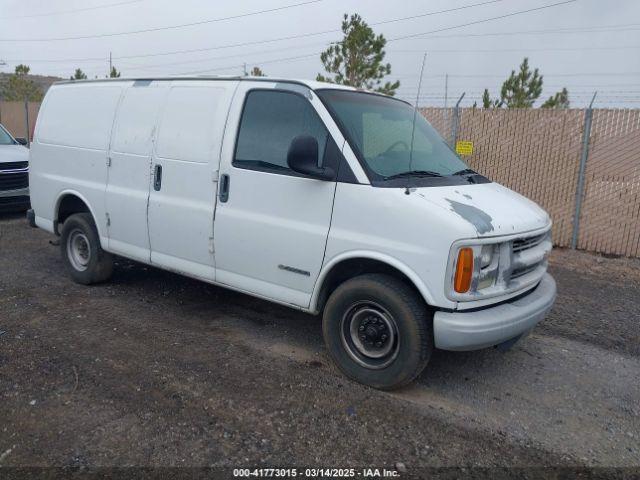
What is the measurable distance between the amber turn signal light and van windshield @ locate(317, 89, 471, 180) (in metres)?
0.83

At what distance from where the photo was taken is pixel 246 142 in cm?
461

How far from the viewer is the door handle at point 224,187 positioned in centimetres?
466

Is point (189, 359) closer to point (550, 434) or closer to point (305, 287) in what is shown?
point (305, 287)

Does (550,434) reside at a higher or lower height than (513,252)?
lower

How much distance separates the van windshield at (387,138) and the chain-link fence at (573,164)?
4825 mm

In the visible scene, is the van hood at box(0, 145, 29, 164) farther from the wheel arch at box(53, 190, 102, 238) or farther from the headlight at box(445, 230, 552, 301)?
the headlight at box(445, 230, 552, 301)

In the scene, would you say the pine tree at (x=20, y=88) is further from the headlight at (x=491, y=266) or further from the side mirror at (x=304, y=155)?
the headlight at (x=491, y=266)

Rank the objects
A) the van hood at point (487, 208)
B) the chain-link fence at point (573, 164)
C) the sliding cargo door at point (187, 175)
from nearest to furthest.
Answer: the van hood at point (487, 208), the sliding cargo door at point (187, 175), the chain-link fence at point (573, 164)

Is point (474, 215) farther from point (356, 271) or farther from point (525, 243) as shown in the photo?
point (356, 271)

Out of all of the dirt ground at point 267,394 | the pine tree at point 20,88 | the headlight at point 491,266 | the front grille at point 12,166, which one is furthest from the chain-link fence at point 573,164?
the pine tree at point 20,88

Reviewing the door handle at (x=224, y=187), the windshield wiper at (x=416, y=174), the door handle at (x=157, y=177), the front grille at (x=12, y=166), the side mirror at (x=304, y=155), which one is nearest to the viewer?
the side mirror at (x=304, y=155)

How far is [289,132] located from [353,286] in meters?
1.33

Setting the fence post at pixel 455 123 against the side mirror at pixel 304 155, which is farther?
the fence post at pixel 455 123

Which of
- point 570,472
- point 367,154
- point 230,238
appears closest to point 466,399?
point 570,472
